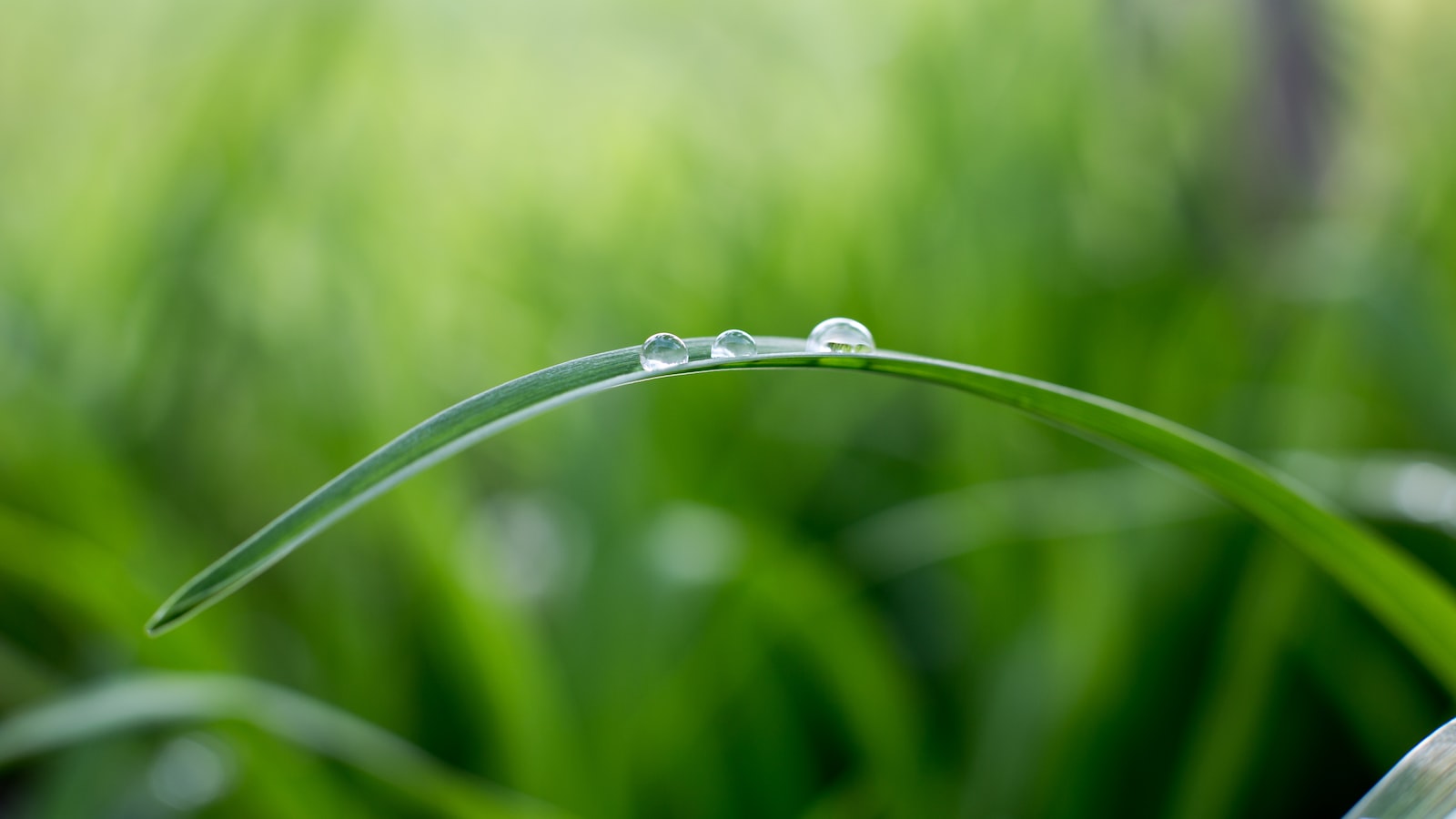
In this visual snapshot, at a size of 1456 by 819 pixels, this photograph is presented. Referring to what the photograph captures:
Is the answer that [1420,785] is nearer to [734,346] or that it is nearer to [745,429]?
[734,346]

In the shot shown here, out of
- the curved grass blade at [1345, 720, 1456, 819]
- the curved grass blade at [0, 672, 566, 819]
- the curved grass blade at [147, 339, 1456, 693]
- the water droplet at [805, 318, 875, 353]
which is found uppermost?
the water droplet at [805, 318, 875, 353]

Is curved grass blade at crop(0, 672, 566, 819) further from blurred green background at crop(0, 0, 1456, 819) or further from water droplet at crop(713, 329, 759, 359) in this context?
water droplet at crop(713, 329, 759, 359)

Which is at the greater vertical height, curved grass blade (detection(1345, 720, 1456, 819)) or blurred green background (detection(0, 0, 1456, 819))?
blurred green background (detection(0, 0, 1456, 819))

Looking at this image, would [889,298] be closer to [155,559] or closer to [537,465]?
[537,465]

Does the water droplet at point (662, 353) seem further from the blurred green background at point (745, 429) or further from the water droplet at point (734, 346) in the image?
the blurred green background at point (745, 429)

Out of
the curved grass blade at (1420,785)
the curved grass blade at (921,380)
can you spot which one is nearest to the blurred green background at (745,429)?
the curved grass blade at (921,380)

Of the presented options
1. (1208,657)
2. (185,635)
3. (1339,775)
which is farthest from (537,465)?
(1339,775)

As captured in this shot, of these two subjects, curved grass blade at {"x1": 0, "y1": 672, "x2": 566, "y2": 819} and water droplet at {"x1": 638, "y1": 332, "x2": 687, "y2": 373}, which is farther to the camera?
curved grass blade at {"x1": 0, "y1": 672, "x2": 566, "y2": 819}

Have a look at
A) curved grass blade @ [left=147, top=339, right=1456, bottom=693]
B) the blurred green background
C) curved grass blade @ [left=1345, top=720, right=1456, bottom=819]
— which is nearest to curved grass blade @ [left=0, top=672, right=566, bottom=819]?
the blurred green background
